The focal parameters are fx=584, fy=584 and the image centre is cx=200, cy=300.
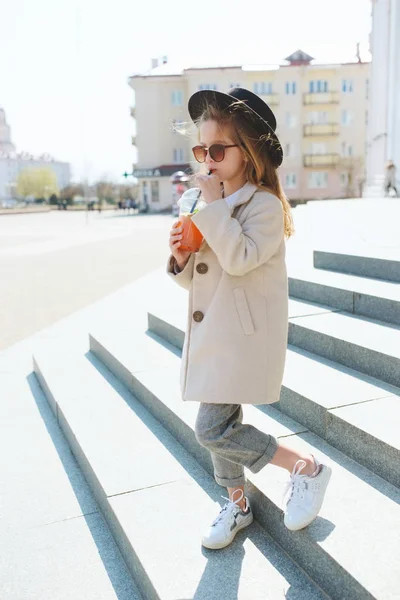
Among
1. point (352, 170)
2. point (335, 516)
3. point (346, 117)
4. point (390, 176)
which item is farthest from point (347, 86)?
point (335, 516)

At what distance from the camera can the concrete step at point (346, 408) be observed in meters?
2.67

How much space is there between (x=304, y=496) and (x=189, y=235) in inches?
45.1

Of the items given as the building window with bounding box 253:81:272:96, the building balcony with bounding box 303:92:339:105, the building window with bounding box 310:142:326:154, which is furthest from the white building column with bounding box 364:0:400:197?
the building window with bounding box 310:142:326:154

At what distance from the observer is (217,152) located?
217 centimetres

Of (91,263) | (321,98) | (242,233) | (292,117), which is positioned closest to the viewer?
(242,233)

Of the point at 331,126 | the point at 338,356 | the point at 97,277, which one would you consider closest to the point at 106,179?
the point at 331,126

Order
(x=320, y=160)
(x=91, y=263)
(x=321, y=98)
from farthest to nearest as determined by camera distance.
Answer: (x=320, y=160)
(x=321, y=98)
(x=91, y=263)

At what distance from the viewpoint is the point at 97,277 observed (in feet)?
36.1

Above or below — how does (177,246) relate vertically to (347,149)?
below

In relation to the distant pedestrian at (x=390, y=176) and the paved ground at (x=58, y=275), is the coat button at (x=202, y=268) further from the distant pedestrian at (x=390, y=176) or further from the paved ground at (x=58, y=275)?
the distant pedestrian at (x=390, y=176)

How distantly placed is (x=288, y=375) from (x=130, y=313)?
3608mm

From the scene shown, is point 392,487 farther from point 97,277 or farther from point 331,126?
point 331,126

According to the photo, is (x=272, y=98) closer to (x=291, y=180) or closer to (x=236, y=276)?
(x=291, y=180)

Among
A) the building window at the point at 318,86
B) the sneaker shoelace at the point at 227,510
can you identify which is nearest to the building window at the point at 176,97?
the building window at the point at 318,86
